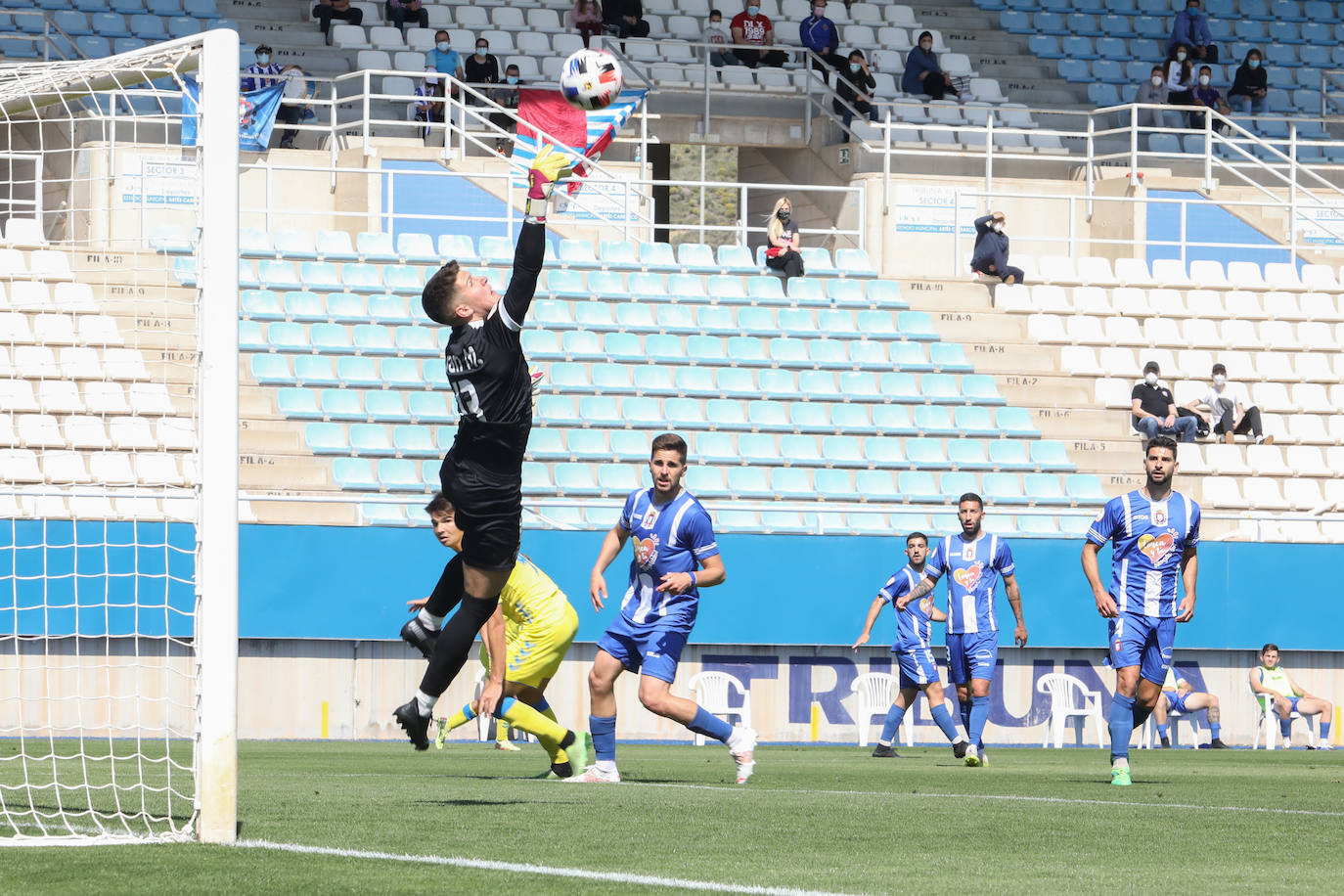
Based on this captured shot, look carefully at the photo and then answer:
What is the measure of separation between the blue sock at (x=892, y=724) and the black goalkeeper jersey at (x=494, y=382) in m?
8.02

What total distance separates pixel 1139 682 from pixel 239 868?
646cm

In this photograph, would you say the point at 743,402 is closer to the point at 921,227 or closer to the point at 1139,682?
the point at 921,227

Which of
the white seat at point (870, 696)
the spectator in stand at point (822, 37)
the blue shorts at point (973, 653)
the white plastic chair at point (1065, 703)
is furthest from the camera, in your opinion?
the spectator in stand at point (822, 37)

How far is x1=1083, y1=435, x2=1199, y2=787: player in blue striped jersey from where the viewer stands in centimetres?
1091

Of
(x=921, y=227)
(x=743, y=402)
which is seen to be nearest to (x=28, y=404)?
(x=743, y=402)

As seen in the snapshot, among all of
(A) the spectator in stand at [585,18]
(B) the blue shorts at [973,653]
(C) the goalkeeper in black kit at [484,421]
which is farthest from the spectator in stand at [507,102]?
(C) the goalkeeper in black kit at [484,421]

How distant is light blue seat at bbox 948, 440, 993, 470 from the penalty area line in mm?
15554

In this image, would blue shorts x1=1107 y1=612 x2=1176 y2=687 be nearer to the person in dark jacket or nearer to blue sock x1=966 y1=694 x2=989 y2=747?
blue sock x1=966 y1=694 x2=989 y2=747

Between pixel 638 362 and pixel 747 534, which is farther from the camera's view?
pixel 638 362

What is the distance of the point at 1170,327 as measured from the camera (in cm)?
2420

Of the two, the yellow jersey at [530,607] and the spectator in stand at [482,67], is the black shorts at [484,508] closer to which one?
the yellow jersey at [530,607]

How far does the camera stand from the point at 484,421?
7.78m

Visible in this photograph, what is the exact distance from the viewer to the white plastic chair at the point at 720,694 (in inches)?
724

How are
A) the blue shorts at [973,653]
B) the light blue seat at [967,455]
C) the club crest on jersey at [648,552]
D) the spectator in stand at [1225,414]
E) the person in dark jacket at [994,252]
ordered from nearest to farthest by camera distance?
the club crest on jersey at [648,552] < the blue shorts at [973,653] < the light blue seat at [967,455] < the spectator in stand at [1225,414] < the person in dark jacket at [994,252]
